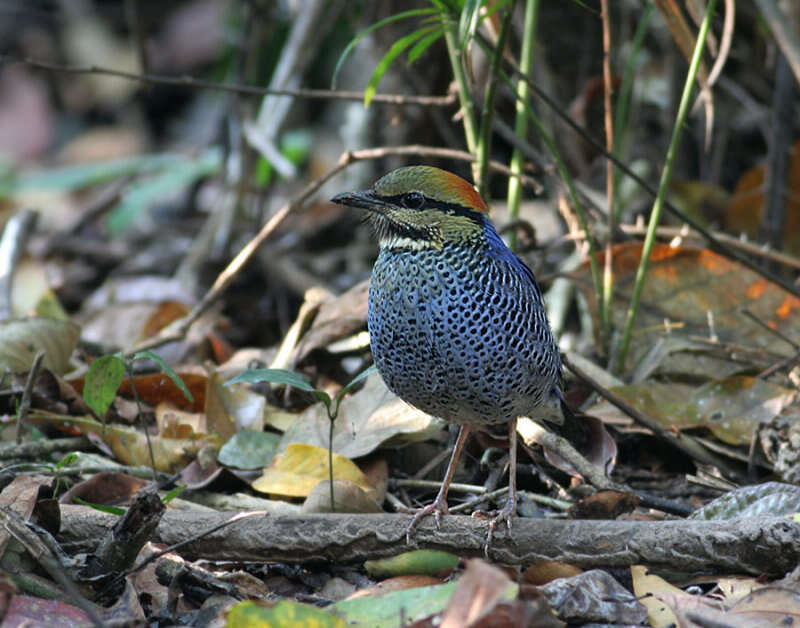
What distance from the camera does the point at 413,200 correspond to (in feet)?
12.4

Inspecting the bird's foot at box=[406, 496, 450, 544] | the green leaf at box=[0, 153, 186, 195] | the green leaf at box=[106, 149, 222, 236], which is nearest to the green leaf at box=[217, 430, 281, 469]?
the bird's foot at box=[406, 496, 450, 544]

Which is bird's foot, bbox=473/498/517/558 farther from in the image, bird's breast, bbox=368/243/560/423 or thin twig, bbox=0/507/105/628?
thin twig, bbox=0/507/105/628

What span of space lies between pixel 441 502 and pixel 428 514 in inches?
6.0

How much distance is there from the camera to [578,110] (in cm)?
611

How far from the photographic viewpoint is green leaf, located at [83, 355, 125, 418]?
12.8 ft

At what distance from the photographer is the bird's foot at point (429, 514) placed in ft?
11.5

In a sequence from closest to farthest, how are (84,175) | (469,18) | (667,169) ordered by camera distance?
(469,18) → (667,169) → (84,175)

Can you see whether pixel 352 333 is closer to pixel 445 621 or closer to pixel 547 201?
pixel 445 621

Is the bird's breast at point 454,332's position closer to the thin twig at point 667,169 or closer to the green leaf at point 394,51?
the green leaf at point 394,51

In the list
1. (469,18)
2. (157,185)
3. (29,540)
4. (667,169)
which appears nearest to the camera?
(29,540)

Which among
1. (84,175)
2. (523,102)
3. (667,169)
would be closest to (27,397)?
(523,102)

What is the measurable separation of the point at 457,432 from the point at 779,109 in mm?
2980

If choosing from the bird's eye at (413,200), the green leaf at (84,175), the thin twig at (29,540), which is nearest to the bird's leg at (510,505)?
the bird's eye at (413,200)

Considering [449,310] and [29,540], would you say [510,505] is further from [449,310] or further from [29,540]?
[29,540]
